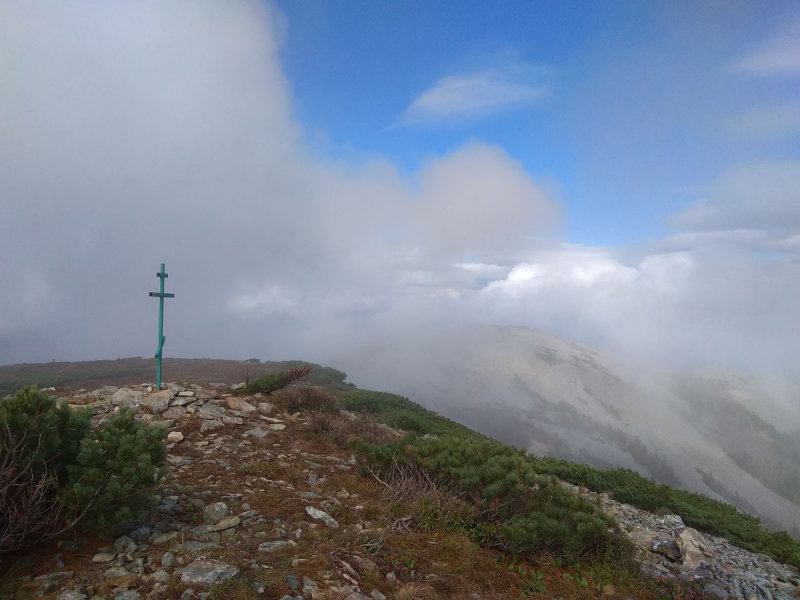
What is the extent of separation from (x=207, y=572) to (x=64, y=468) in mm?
2142

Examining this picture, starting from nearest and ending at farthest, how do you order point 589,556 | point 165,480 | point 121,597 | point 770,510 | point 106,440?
1. point 121,597
2. point 106,440
3. point 589,556
4. point 165,480
5. point 770,510

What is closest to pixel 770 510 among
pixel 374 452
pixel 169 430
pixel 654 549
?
pixel 654 549

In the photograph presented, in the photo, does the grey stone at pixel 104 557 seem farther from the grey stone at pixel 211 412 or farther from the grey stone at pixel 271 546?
the grey stone at pixel 211 412

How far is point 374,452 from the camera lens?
757 centimetres

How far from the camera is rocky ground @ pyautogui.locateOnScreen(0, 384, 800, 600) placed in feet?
11.9

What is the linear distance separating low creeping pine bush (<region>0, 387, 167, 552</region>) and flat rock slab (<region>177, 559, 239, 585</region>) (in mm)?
918

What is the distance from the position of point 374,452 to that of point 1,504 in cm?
516

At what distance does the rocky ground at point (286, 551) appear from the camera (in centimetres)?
364

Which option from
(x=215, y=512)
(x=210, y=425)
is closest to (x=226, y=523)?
(x=215, y=512)

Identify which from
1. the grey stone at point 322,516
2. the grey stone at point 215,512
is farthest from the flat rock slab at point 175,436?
the grey stone at point 322,516

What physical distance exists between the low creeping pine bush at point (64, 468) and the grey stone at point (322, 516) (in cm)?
194

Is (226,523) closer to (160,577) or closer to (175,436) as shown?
(160,577)

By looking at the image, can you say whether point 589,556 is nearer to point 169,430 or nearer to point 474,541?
point 474,541

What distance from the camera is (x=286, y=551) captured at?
438cm
